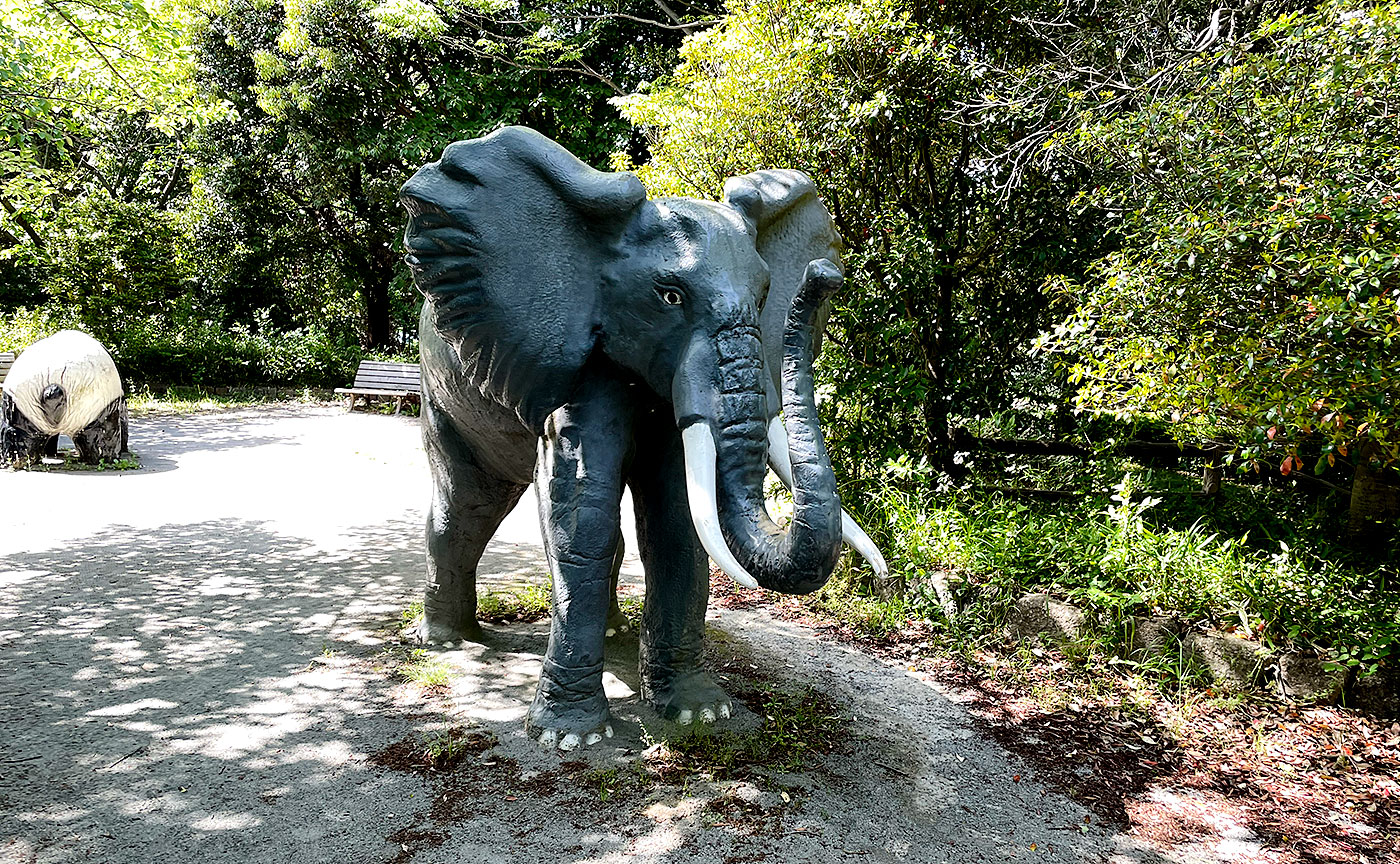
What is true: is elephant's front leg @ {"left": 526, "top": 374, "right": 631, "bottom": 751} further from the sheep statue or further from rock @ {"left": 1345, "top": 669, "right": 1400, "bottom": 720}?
the sheep statue

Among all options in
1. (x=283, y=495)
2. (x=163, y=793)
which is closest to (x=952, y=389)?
(x=163, y=793)

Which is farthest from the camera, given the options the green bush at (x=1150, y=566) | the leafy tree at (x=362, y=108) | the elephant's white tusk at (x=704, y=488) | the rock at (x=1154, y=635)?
the leafy tree at (x=362, y=108)

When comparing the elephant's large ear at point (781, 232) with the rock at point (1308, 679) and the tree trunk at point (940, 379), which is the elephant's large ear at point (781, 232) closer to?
the rock at point (1308, 679)

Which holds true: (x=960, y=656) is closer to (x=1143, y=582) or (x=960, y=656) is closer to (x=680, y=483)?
(x=1143, y=582)

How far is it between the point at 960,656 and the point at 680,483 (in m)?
2.15

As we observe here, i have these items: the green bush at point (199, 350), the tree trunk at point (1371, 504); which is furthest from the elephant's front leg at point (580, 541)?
the green bush at point (199, 350)

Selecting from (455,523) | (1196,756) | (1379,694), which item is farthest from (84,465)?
(1379,694)

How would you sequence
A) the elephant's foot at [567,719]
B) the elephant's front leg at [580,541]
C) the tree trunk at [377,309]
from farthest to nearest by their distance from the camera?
the tree trunk at [377,309] < the elephant's foot at [567,719] < the elephant's front leg at [580,541]

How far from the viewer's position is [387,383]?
16.4 meters

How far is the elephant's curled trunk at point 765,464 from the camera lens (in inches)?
102

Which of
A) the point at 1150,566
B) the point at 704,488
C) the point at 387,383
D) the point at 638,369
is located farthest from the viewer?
the point at 387,383

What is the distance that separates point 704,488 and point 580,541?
27.5 inches

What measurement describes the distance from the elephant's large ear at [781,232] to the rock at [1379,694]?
9.07 feet

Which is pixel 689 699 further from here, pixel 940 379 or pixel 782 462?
pixel 940 379
